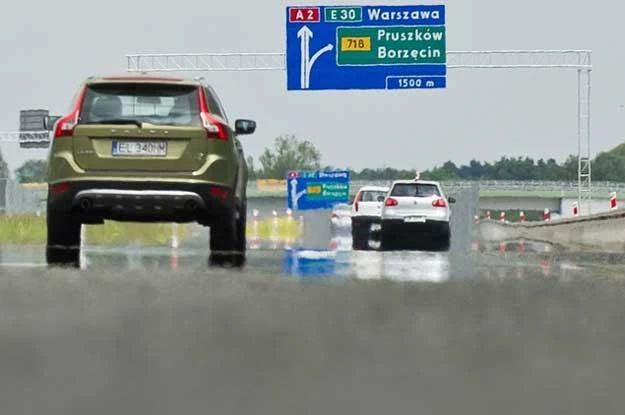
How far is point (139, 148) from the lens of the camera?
16.6 m

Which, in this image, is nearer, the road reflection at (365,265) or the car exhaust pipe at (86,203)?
the road reflection at (365,265)

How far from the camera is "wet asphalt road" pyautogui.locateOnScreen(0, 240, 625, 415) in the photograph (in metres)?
6.46

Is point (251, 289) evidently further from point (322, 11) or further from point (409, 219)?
point (322, 11)

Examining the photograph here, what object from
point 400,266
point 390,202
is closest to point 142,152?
point 400,266

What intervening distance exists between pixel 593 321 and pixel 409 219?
2566 centimetres

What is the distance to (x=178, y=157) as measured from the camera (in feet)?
54.4

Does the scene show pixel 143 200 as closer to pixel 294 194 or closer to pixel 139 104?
pixel 139 104

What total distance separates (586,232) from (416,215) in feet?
21.7

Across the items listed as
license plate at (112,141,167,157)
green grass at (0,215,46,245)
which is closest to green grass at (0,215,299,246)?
green grass at (0,215,46,245)

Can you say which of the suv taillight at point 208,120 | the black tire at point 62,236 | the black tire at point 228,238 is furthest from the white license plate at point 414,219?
the suv taillight at point 208,120

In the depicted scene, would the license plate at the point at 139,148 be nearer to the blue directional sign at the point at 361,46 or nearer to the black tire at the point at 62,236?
the black tire at the point at 62,236

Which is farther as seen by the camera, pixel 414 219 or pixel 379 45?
pixel 379 45

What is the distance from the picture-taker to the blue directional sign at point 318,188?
64.2 m

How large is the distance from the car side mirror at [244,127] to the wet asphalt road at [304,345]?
19.6ft
